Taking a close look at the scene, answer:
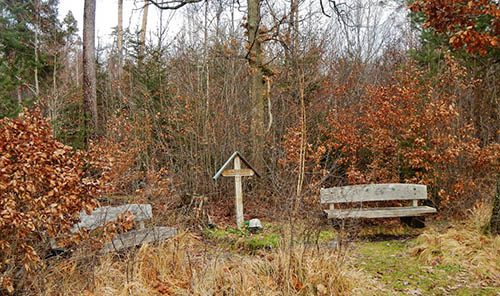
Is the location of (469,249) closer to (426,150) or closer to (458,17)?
(426,150)

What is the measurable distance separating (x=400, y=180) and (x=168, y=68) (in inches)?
275

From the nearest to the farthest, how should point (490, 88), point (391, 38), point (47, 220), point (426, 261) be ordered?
point (47, 220) < point (426, 261) < point (490, 88) < point (391, 38)

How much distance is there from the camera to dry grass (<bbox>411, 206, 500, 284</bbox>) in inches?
179

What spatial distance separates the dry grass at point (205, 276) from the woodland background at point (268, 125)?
410 mm

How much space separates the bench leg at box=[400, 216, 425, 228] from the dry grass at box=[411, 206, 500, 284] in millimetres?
1112

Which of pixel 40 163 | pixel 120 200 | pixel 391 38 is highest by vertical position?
pixel 391 38

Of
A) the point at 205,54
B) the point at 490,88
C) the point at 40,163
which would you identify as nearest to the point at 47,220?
the point at 40,163

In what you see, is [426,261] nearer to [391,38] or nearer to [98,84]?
[98,84]

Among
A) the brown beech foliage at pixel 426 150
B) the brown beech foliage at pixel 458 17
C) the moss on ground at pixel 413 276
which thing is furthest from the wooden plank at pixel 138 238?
the brown beech foliage at pixel 458 17

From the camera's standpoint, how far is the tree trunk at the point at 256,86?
28.6 feet

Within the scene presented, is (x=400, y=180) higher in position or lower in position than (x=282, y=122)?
lower

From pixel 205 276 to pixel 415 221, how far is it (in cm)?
495

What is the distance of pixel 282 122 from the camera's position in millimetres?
9758

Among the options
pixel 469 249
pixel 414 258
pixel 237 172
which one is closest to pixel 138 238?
pixel 237 172
